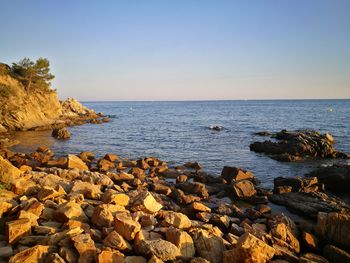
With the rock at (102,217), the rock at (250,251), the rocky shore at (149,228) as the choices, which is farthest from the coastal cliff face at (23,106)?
Result: the rock at (250,251)

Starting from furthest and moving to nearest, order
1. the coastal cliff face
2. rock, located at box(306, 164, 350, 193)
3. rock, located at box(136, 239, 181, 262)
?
the coastal cliff face → rock, located at box(306, 164, 350, 193) → rock, located at box(136, 239, 181, 262)

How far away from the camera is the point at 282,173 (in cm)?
2312

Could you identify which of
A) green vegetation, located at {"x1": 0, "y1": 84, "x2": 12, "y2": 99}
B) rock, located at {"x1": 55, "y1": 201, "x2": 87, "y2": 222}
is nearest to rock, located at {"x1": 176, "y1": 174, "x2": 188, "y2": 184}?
rock, located at {"x1": 55, "y1": 201, "x2": 87, "y2": 222}

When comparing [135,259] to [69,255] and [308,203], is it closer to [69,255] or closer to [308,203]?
[69,255]

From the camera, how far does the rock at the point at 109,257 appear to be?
6953mm

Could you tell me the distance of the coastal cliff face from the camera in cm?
4512

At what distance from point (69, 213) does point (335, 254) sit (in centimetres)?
→ 833

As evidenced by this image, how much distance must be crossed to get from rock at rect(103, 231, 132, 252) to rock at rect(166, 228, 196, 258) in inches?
48.3

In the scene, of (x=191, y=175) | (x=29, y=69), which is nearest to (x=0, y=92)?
(x=29, y=69)

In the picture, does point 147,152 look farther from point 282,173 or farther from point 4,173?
point 4,173

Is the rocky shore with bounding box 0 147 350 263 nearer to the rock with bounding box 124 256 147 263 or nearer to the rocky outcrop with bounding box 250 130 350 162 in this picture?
the rock with bounding box 124 256 147 263

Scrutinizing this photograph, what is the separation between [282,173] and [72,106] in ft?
240

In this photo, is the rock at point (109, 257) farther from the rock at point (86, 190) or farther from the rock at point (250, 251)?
the rock at point (86, 190)

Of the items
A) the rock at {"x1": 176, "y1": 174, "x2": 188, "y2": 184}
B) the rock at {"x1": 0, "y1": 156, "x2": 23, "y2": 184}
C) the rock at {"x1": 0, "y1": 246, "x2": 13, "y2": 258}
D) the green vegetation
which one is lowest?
the rock at {"x1": 176, "y1": 174, "x2": 188, "y2": 184}
